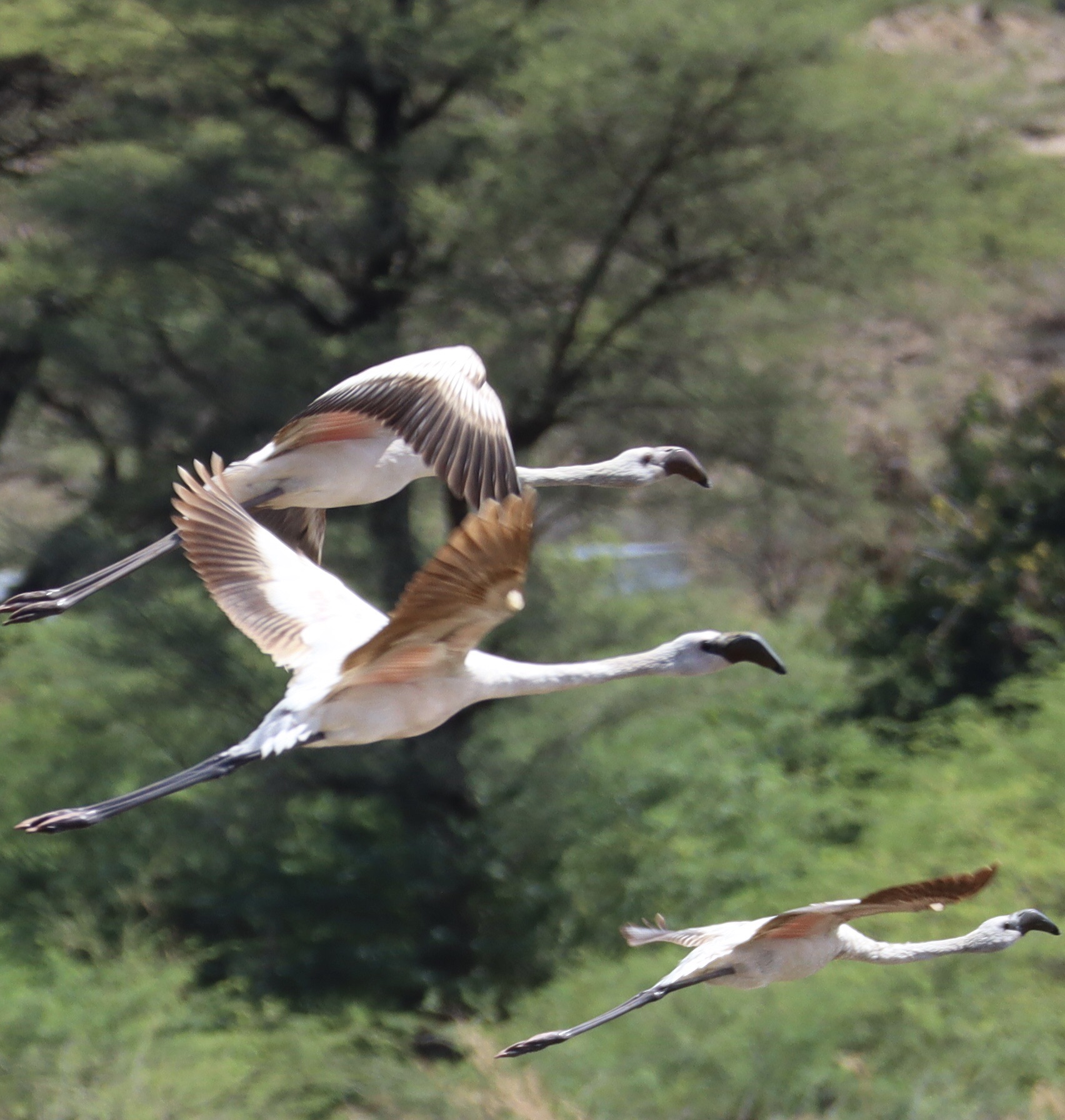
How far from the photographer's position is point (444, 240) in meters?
14.9

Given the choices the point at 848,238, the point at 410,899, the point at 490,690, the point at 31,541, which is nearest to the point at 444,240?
the point at 848,238

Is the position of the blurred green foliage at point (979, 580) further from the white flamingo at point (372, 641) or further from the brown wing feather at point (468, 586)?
the brown wing feather at point (468, 586)

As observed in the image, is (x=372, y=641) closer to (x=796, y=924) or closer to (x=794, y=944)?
(x=796, y=924)

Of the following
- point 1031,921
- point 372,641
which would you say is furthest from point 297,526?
point 1031,921

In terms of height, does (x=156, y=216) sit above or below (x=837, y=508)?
above

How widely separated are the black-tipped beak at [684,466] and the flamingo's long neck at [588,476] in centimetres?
14

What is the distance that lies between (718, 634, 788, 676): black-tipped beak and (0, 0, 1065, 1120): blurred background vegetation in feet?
27.2

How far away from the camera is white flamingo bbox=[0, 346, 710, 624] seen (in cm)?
573

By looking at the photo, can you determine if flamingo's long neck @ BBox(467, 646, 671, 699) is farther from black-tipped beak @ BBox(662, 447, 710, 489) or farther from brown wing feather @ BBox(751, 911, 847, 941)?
black-tipped beak @ BBox(662, 447, 710, 489)

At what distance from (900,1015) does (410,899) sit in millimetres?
4787

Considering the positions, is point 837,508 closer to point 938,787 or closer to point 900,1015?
point 938,787

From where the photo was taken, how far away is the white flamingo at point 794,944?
497cm

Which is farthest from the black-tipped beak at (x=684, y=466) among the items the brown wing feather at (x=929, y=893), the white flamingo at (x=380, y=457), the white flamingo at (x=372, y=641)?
the brown wing feather at (x=929, y=893)

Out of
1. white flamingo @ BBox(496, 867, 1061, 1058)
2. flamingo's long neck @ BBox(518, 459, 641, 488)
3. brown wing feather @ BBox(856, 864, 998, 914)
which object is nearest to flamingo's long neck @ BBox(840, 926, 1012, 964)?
white flamingo @ BBox(496, 867, 1061, 1058)
